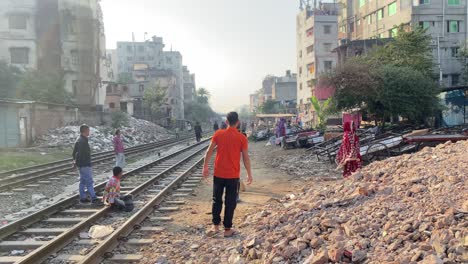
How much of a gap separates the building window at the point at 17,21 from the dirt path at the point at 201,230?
4192 cm

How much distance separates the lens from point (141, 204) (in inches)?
369

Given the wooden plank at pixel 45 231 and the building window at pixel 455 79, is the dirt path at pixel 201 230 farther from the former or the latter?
the building window at pixel 455 79

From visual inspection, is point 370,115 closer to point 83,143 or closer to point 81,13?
point 83,143

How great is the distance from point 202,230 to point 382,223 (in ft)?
10.8

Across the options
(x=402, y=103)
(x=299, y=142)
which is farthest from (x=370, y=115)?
(x=299, y=142)

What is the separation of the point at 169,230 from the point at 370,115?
16.6 meters

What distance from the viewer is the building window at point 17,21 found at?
44688 millimetres

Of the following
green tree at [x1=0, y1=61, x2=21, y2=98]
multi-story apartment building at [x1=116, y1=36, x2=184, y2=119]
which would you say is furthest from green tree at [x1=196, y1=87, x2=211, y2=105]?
green tree at [x1=0, y1=61, x2=21, y2=98]

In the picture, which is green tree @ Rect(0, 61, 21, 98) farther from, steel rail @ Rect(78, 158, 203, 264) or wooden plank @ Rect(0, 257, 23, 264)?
wooden plank @ Rect(0, 257, 23, 264)

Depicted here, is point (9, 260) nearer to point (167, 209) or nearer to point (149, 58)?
point (167, 209)

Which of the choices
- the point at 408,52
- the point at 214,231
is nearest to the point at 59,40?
the point at 408,52

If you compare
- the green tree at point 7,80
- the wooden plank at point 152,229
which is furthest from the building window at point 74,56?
the wooden plank at point 152,229

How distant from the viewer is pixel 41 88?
1543 inches

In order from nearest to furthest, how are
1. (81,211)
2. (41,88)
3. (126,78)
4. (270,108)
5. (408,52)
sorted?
→ (81,211), (408,52), (41,88), (270,108), (126,78)
